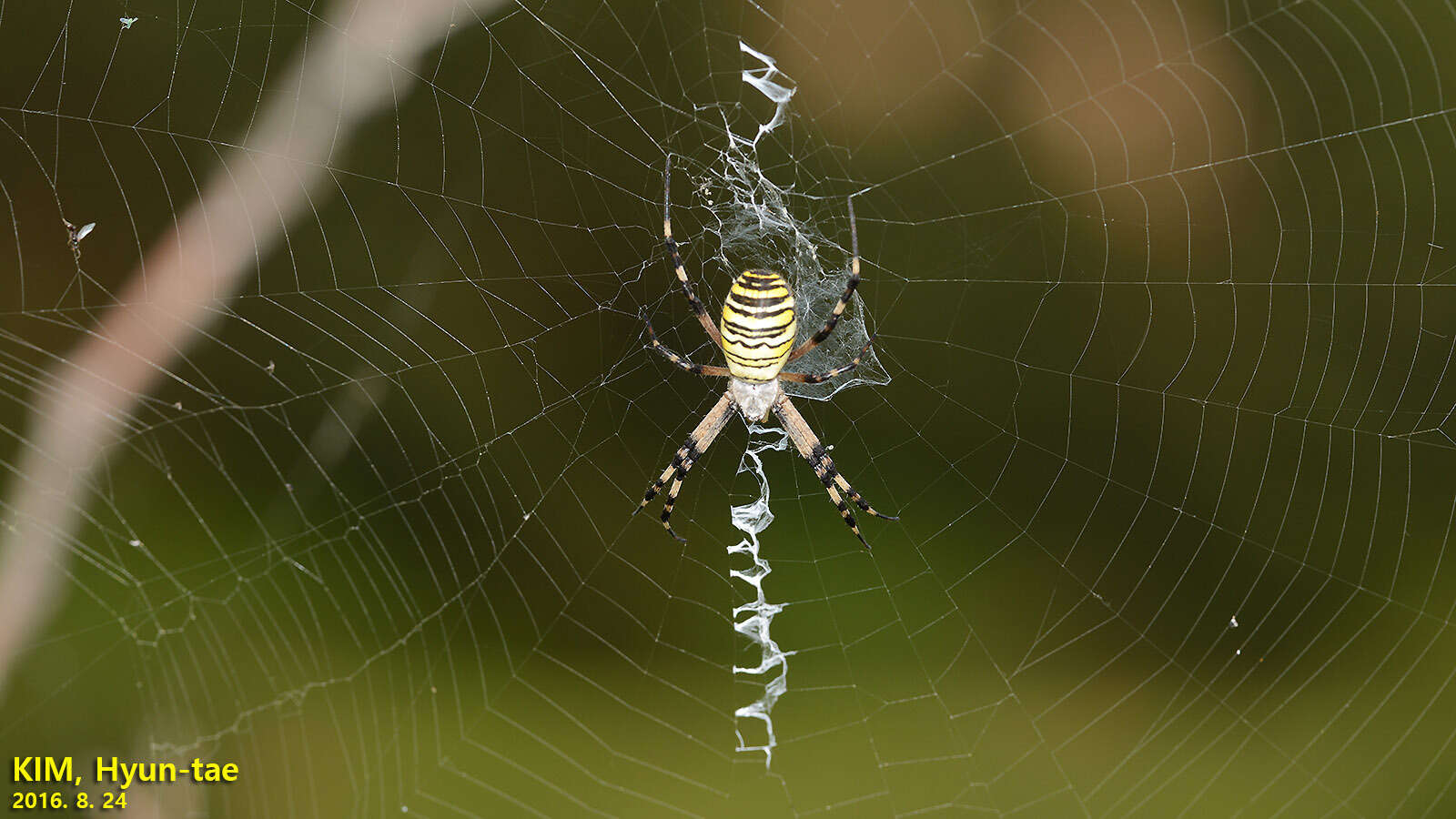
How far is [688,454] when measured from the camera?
434 centimetres

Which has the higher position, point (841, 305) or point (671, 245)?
point (671, 245)

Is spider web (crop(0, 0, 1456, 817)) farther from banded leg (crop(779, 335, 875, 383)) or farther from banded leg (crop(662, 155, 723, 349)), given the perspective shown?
banded leg (crop(779, 335, 875, 383))

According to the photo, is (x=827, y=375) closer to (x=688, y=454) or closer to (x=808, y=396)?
(x=808, y=396)

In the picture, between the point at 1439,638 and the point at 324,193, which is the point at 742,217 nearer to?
the point at 324,193

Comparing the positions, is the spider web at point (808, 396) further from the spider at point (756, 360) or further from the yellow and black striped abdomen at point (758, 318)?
the yellow and black striped abdomen at point (758, 318)

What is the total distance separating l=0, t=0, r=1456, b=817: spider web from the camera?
318 centimetres

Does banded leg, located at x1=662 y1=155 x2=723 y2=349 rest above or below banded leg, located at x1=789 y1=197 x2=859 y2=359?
above

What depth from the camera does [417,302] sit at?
139 inches

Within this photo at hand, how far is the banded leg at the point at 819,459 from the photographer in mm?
4172

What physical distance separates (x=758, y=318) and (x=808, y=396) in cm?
102

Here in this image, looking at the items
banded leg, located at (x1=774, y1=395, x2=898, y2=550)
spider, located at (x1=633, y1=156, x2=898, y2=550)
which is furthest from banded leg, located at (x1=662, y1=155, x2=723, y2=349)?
banded leg, located at (x1=774, y1=395, x2=898, y2=550)

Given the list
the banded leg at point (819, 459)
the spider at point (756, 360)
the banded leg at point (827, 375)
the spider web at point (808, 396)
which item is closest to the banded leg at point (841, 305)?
the spider at point (756, 360)

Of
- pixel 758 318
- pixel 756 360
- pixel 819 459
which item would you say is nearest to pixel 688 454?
pixel 819 459

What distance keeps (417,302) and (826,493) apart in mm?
2225
